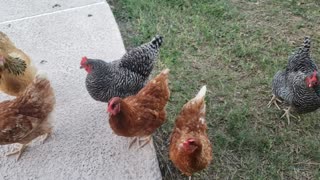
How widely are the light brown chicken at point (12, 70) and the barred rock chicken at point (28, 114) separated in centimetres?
39

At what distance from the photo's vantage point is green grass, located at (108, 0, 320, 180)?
11.2 feet

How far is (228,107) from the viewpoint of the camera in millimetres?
3955

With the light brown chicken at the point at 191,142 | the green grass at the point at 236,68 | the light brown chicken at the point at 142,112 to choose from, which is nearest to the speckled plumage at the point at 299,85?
the green grass at the point at 236,68

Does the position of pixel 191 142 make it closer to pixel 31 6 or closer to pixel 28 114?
pixel 28 114

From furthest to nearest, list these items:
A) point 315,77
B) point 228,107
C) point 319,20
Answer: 1. point 319,20
2. point 228,107
3. point 315,77

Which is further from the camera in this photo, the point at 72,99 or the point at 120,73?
the point at 72,99

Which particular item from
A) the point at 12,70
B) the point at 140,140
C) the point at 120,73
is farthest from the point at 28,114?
the point at 140,140

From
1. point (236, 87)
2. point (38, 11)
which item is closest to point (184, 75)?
point (236, 87)

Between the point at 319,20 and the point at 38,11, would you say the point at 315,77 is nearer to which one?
the point at 319,20

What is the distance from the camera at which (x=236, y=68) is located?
4477 millimetres

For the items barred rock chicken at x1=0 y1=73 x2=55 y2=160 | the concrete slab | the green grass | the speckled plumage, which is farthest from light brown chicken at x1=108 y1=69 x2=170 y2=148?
the concrete slab

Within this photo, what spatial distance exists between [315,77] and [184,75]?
152 cm

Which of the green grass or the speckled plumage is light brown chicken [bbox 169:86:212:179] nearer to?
the green grass

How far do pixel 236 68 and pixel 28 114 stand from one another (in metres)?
2.57
